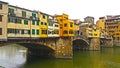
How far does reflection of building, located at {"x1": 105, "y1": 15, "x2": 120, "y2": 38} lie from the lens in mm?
105794

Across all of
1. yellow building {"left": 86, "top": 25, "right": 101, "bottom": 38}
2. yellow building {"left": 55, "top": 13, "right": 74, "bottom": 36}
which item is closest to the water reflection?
yellow building {"left": 55, "top": 13, "right": 74, "bottom": 36}

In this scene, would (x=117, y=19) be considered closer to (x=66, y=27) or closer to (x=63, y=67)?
(x=66, y=27)

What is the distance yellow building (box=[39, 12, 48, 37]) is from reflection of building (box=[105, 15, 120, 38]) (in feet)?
217

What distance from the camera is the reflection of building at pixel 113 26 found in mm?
105794

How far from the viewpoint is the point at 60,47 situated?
5300 centimetres

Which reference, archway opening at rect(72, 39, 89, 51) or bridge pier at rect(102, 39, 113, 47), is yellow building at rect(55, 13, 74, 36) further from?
bridge pier at rect(102, 39, 113, 47)

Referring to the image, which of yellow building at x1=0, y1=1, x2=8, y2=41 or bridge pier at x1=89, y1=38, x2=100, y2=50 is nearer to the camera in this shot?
yellow building at x1=0, y1=1, x2=8, y2=41

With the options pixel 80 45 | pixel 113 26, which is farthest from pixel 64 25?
→ pixel 113 26

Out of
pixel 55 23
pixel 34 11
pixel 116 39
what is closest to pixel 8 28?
pixel 34 11

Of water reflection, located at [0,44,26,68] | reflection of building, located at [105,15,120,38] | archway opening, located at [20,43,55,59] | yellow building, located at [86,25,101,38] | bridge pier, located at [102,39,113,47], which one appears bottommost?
water reflection, located at [0,44,26,68]

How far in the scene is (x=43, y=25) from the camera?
47344mm

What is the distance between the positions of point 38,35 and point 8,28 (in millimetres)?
11117

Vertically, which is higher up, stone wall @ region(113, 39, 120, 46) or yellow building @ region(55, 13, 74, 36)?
yellow building @ region(55, 13, 74, 36)

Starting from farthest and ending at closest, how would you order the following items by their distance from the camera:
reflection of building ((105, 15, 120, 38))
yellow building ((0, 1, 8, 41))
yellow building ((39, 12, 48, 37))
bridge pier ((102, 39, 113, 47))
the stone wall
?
reflection of building ((105, 15, 120, 38))
the stone wall
bridge pier ((102, 39, 113, 47))
yellow building ((39, 12, 48, 37))
yellow building ((0, 1, 8, 41))
